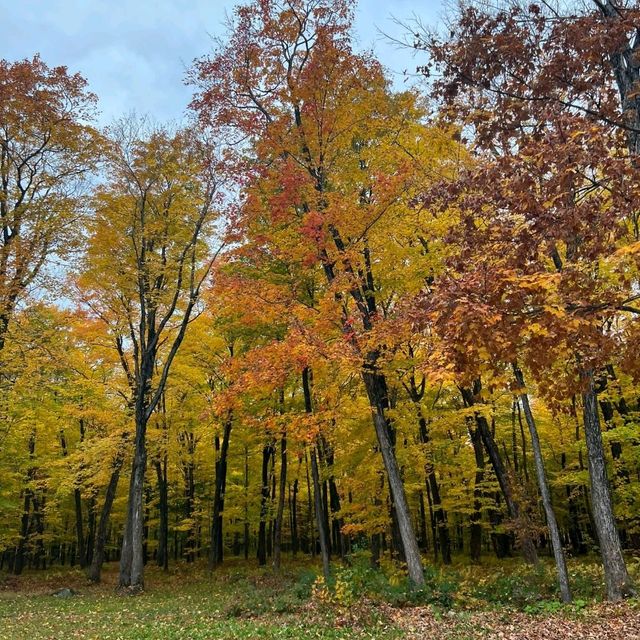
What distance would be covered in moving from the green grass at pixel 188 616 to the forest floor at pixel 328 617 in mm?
21

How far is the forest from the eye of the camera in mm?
5934

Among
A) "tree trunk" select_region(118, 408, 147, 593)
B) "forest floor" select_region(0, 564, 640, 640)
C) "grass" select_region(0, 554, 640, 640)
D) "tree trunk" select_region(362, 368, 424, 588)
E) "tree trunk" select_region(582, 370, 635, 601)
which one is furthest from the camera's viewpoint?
"tree trunk" select_region(118, 408, 147, 593)

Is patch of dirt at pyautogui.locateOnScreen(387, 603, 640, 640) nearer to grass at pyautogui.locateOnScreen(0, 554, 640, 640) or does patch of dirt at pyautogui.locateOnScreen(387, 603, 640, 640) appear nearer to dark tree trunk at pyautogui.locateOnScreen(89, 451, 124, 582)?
grass at pyautogui.locateOnScreen(0, 554, 640, 640)

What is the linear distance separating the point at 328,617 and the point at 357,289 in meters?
7.57

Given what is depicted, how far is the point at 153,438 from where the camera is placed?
21.5 metres

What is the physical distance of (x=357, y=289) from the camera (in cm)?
1338

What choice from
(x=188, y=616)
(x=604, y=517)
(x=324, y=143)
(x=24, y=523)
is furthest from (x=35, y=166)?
(x=24, y=523)

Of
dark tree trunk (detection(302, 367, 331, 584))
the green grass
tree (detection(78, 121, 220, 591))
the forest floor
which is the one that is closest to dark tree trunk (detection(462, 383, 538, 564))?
the forest floor

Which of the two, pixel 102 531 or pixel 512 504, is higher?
pixel 512 504

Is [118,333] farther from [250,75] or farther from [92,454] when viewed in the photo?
[250,75]

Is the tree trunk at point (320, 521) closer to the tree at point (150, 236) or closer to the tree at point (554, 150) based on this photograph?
the tree at point (150, 236)

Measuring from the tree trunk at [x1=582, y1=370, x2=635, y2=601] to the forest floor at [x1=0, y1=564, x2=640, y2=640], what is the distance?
1.94 feet

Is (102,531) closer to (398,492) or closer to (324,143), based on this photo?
(398,492)

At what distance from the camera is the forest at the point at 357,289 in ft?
19.5
